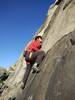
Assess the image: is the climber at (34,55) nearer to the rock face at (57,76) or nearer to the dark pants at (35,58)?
the dark pants at (35,58)

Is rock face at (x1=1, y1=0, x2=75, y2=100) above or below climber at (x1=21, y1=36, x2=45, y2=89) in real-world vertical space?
below

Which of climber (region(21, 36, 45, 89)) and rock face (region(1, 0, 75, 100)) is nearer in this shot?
rock face (region(1, 0, 75, 100))

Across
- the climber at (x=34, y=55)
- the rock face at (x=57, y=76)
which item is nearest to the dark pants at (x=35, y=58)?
the climber at (x=34, y=55)

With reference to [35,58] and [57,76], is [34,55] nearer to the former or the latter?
[35,58]

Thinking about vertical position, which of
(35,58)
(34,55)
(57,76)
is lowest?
(57,76)

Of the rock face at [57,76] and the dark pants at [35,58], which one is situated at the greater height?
the dark pants at [35,58]

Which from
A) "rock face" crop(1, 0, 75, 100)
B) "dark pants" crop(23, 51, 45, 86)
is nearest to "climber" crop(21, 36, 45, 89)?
"dark pants" crop(23, 51, 45, 86)

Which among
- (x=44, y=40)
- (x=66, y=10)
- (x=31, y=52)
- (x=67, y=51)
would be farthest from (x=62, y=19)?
(x=67, y=51)

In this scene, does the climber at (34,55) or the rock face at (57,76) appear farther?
the climber at (34,55)

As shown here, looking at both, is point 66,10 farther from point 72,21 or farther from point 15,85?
→ point 15,85

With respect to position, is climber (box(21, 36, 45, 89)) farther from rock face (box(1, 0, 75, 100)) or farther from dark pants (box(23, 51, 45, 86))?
rock face (box(1, 0, 75, 100))

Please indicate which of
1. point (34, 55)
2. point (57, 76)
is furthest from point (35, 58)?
point (57, 76)

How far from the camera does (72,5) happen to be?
23.8m

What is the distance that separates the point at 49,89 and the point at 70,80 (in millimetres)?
1595
